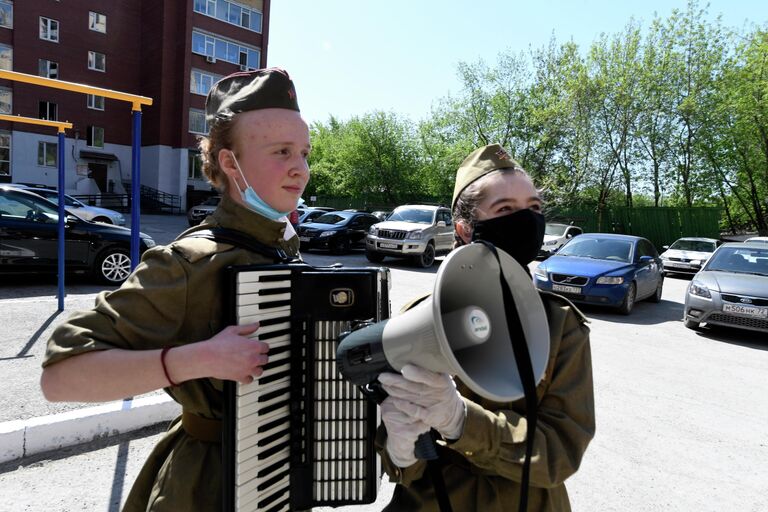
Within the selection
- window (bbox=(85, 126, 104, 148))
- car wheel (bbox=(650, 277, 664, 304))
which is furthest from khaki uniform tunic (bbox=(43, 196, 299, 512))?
window (bbox=(85, 126, 104, 148))

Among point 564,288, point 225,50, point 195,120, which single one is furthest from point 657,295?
point 225,50

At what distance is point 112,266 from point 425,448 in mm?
9466

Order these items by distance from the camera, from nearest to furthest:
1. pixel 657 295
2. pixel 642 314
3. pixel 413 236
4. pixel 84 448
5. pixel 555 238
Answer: pixel 84 448 → pixel 642 314 → pixel 657 295 → pixel 413 236 → pixel 555 238

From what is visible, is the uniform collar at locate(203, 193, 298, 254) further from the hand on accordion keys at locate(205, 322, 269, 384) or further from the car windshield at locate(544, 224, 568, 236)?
the car windshield at locate(544, 224, 568, 236)

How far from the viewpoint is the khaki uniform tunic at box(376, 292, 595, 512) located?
4.37ft

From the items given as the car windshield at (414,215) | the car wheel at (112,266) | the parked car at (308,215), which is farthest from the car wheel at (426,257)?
the car wheel at (112,266)

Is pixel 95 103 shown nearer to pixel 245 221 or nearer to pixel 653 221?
pixel 653 221

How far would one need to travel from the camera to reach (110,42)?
35.2 m

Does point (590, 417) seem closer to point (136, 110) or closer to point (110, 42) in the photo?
point (136, 110)

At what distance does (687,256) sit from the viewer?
57.8 feet

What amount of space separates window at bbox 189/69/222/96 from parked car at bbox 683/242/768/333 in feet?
114

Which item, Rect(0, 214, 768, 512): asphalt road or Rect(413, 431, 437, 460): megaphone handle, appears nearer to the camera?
Rect(413, 431, 437, 460): megaphone handle

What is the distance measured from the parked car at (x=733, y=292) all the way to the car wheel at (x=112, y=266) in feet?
33.6

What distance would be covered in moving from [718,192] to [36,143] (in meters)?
42.3
